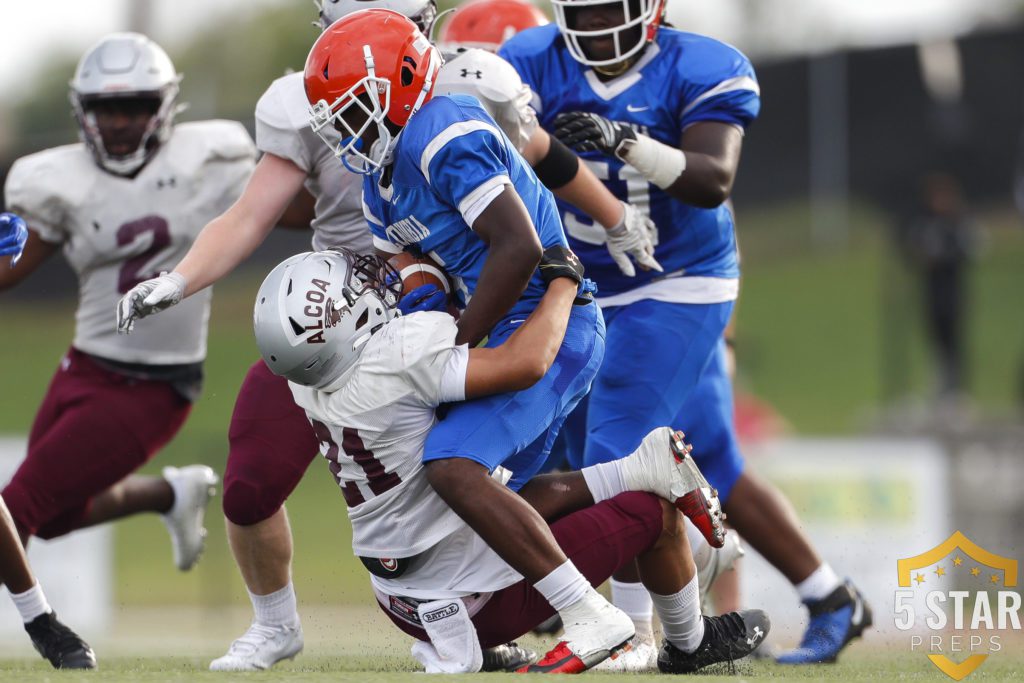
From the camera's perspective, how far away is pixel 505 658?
413 centimetres

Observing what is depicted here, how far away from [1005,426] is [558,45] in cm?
800

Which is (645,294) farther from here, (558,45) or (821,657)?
(821,657)

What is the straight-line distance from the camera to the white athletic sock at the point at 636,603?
180 inches

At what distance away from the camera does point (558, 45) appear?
4.75m

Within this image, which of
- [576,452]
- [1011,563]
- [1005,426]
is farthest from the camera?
[1005,426]

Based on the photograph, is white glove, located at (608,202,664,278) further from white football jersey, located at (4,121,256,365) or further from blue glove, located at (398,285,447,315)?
white football jersey, located at (4,121,256,365)

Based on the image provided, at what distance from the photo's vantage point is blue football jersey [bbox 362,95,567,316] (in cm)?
370

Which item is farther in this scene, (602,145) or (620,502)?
(602,145)

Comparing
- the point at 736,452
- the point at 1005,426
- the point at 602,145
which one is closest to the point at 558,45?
the point at 602,145

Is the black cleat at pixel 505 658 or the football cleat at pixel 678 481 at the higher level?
the football cleat at pixel 678 481

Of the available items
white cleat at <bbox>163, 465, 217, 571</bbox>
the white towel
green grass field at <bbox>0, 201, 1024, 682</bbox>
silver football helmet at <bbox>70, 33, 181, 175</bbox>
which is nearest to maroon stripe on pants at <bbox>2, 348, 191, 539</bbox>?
white cleat at <bbox>163, 465, 217, 571</bbox>

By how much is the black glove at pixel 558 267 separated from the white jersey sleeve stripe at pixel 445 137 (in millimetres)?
365

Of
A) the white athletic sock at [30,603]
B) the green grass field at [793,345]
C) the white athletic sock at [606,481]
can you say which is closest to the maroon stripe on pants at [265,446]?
the white athletic sock at [30,603]

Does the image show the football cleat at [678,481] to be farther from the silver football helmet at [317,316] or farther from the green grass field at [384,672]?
the silver football helmet at [317,316]
